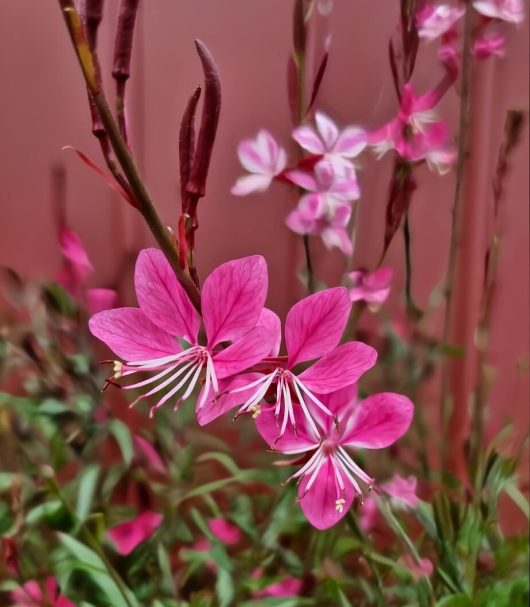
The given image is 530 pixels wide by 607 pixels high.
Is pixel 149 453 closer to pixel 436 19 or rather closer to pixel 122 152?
pixel 122 152

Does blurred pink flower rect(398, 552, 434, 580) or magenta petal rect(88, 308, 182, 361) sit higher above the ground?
magenta petal rect(88, 308, 182, 361)

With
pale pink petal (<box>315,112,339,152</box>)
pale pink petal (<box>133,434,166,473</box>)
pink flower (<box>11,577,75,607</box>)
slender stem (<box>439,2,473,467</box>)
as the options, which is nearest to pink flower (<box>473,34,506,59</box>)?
slender stem (<box>439,2,473,467</box>)

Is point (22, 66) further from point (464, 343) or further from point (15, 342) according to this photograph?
point (464, 343)

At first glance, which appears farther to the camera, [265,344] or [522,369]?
[522,369]

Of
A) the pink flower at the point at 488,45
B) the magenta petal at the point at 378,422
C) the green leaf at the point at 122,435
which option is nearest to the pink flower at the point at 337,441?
the magenta petal at the point at 378,422

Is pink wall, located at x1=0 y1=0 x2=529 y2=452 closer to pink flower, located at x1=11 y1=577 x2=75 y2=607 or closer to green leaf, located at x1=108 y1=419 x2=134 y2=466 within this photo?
green leaf, located at x1=108 y1=419 x2=134 y2=466

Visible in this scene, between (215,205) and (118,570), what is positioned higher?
(215,205)

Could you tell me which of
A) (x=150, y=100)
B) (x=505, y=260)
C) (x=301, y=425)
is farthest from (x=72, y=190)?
(x=505, y=260)
